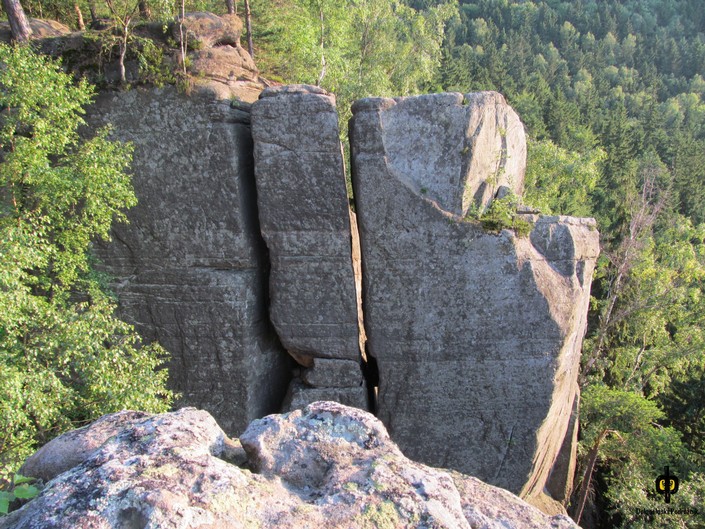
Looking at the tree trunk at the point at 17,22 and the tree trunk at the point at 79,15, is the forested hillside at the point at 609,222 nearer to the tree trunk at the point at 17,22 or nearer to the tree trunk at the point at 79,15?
the tree trunk at the point at 79,15

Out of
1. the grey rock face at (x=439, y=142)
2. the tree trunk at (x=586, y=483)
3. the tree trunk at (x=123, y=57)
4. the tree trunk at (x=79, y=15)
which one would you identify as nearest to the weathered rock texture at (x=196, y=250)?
the tree trunk at (x=123, y=57)

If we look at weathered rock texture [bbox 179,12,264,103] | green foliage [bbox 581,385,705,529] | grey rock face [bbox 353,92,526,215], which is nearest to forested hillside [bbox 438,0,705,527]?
green foliage [bbox 581,385,705,529]

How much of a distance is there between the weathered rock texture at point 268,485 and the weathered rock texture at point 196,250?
550 centimetres

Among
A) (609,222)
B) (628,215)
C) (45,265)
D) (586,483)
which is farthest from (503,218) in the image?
(609,222)

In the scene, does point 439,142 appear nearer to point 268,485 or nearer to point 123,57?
point 123,57

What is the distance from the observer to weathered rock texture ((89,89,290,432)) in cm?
914

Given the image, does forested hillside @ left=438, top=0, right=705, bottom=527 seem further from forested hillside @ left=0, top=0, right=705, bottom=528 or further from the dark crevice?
the dark crevice

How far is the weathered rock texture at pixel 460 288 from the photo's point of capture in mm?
9039

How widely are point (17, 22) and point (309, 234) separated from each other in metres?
6.29

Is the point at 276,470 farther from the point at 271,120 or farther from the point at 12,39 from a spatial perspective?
the point at 12,39

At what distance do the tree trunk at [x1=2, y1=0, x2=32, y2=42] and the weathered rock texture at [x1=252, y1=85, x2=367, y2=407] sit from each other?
434cm

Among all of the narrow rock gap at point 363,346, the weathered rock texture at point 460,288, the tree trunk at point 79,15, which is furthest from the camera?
the tree trunk at point 79,15

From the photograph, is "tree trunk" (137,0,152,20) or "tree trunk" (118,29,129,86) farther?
"tree trunk" (137,0,152,20)

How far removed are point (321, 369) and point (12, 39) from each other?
812 centimetres
